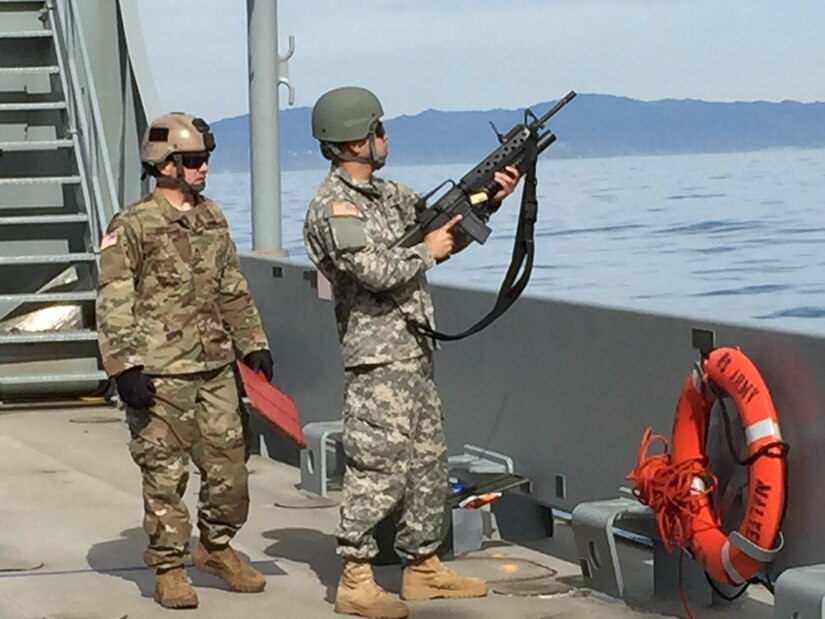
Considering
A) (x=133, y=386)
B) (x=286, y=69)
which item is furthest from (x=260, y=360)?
(x=286, y=69)

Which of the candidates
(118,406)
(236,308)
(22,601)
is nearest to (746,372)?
(236,308)

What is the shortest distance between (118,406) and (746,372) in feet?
20.2

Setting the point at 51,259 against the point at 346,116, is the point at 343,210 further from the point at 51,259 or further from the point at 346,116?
the point at 51,259

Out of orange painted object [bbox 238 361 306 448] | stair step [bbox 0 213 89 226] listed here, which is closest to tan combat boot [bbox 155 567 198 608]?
orange painted object [bbox 238 361 306 448]

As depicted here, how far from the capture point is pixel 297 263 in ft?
31.6

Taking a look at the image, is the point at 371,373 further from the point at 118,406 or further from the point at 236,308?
the point at 118,406

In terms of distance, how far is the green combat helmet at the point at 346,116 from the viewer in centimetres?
624

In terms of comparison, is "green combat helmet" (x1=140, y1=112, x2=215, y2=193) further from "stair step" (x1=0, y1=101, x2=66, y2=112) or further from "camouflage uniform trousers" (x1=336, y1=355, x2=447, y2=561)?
"stair step" (x1=0, y1=101, x2=66, y2=112)

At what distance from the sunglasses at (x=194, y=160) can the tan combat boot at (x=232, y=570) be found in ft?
4.39

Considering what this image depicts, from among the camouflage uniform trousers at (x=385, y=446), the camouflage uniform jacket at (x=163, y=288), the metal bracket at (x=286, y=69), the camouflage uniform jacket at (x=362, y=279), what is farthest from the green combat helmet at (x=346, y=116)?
the metal bracket at (x=286, y=69)

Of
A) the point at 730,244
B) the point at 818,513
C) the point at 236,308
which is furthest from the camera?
the point at 730,244

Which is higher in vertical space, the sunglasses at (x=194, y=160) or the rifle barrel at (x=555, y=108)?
the rifle barrel at (x=555, y=108)

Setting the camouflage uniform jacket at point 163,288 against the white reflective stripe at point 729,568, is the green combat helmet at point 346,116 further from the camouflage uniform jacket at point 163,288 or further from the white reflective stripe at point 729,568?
the white reflective stripe at point 729,568

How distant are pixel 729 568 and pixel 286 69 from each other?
18.2ft
